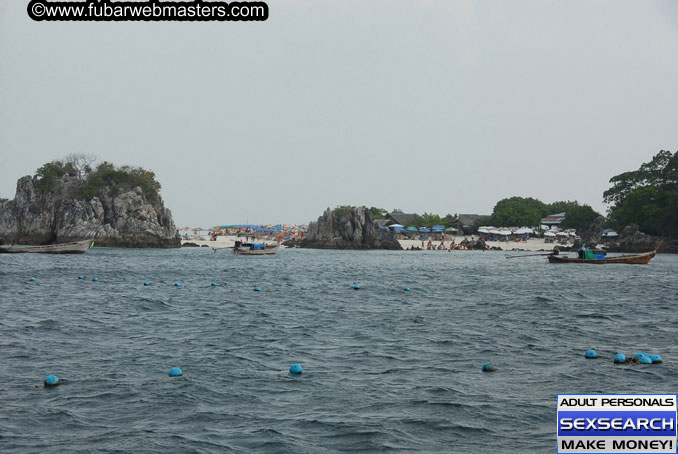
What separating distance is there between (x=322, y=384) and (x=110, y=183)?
96088 millimetres

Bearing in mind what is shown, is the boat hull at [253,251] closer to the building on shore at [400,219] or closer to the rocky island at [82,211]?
the rocky island at [82,211]

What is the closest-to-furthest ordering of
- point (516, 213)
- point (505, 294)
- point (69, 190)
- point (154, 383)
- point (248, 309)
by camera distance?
1. point (154, 383)
2. point (248, 309)
3. point (505, 294)
4. point (69, 190)
5. point (516, 213)

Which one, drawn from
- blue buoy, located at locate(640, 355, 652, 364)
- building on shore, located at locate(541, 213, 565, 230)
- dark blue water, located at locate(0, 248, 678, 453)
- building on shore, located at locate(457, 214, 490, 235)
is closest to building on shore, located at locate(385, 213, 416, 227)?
building on shore, located at locate(457, 214, 490, 235)

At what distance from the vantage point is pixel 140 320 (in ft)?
67.9

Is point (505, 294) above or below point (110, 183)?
below

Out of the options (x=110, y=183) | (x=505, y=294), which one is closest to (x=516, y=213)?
(x=110, y=183)

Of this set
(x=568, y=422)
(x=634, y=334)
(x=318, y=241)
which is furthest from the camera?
(x=318, y=241)

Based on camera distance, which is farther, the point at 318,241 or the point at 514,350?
the point at 318,241

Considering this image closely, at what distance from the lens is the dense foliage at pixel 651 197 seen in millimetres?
87750

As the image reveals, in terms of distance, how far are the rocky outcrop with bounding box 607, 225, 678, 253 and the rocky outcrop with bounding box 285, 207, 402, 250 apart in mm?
40699

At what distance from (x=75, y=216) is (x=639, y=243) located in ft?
307

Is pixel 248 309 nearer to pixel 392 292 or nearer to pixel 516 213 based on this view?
pixel 392 292

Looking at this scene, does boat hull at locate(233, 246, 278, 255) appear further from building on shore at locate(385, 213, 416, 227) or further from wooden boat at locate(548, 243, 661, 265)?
building on shore at locate(385, 213, 416, 227)

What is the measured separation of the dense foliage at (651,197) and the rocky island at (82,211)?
83.0 meters
